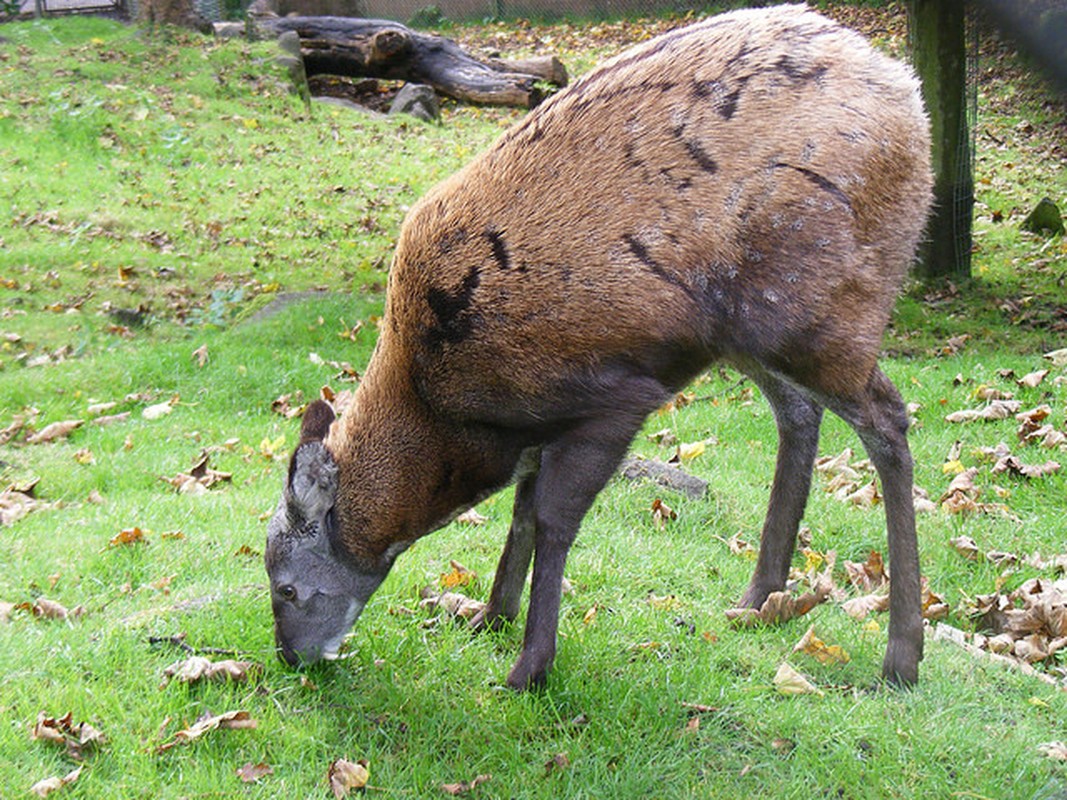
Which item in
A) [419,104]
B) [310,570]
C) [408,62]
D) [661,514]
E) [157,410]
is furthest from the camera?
[408,62]

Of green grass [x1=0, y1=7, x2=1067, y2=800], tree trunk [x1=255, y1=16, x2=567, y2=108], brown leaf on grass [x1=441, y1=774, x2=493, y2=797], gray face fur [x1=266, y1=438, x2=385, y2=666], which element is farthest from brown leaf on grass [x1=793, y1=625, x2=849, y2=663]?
tree trunk [x1=255, y1=16, x2=567, y2=108]

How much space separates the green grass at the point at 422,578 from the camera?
11.7 ft

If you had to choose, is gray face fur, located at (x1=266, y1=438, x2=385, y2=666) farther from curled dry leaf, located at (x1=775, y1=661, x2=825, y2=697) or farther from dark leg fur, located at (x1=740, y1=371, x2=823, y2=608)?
dark leg fur, located at (x1=740, y1=371, x2=823, y2=608)

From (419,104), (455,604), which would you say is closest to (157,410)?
(455,604)

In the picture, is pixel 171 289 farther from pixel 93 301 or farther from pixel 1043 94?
pixel 1043 94

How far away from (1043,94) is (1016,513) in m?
5.30

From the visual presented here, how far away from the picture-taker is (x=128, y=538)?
5441 millimetres

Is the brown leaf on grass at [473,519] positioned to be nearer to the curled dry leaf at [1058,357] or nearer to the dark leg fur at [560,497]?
the dark leg fur at [560,497]

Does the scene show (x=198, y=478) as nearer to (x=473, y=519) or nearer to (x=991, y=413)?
(x=473, y=519)

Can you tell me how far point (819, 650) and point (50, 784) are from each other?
8.97 ft

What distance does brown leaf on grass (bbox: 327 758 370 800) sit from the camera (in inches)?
136

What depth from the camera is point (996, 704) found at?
398cm

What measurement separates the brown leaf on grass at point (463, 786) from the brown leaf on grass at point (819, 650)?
142 centimetres

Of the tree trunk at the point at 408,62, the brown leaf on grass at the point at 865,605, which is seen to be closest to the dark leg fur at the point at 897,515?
the brown leaf on grass at the point at 865,605
